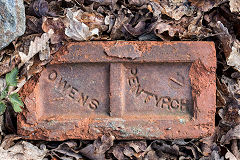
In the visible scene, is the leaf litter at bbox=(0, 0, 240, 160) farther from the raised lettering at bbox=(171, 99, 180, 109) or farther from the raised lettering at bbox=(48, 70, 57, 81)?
the raised lettering at bbox=(171, 99, 180, 109)

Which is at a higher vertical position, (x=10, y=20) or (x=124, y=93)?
(x=10, y=20)

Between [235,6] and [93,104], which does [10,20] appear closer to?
[93,104]

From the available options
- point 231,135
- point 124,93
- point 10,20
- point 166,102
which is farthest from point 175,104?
point 10,20

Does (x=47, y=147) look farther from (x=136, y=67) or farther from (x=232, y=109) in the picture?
(x=232, y=109)

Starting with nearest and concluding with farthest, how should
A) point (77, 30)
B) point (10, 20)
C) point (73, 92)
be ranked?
point (10, 20), point (77, 30), point (73, 92)

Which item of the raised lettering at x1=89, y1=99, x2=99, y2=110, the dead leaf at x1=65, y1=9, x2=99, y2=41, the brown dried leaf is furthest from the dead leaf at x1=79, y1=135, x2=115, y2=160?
the brown dried leaf

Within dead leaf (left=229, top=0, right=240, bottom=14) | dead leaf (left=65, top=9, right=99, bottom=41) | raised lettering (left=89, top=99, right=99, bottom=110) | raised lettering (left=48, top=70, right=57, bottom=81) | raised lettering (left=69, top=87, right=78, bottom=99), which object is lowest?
raised lettering (left=89, top=99, right=99, bottom=110)

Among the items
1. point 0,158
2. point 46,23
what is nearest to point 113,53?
point 46,23

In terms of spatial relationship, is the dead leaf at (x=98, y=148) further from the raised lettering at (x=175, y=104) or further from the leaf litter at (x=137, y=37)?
the raised lettering at (x=175, y=104)
